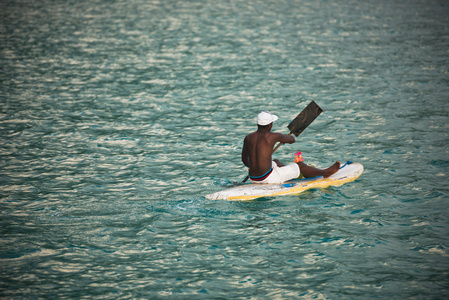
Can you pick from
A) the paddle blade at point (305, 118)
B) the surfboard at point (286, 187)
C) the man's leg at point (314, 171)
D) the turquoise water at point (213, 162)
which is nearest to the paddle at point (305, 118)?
the paddle blade at point (305, 118)

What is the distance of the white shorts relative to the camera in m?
11.3

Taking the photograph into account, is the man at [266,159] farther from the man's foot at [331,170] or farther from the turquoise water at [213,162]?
the turquoise water at [213,162]

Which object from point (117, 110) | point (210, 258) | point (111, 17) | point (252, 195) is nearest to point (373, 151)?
point (252, 195)

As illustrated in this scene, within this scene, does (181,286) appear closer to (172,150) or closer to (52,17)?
(172,150)

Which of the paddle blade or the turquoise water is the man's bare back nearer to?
the turquoise water

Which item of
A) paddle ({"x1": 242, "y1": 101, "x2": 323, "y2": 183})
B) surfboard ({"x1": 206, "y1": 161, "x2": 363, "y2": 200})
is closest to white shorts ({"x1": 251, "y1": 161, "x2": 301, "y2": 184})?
surfboard ({"x1": 206, "y1": 161, "x2": 363, "y2": 200})

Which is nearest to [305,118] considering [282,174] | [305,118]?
[305,118]

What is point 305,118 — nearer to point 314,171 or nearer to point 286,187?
point 314,171

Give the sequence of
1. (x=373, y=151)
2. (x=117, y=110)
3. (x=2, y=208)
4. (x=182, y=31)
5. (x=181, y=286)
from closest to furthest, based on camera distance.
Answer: (x=181, y=286) < (x=2, y=208) < (x=373, y=151) < (x=117, y=110) < (x=182, y=31)

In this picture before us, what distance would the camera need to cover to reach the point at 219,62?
24797mm

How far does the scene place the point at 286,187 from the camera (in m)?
11.2

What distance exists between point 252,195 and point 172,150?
4262 millimetres

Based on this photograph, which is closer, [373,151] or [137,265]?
[137,265]

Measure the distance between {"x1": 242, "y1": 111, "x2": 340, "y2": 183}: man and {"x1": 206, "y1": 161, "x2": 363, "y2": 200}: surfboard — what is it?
152 mm
